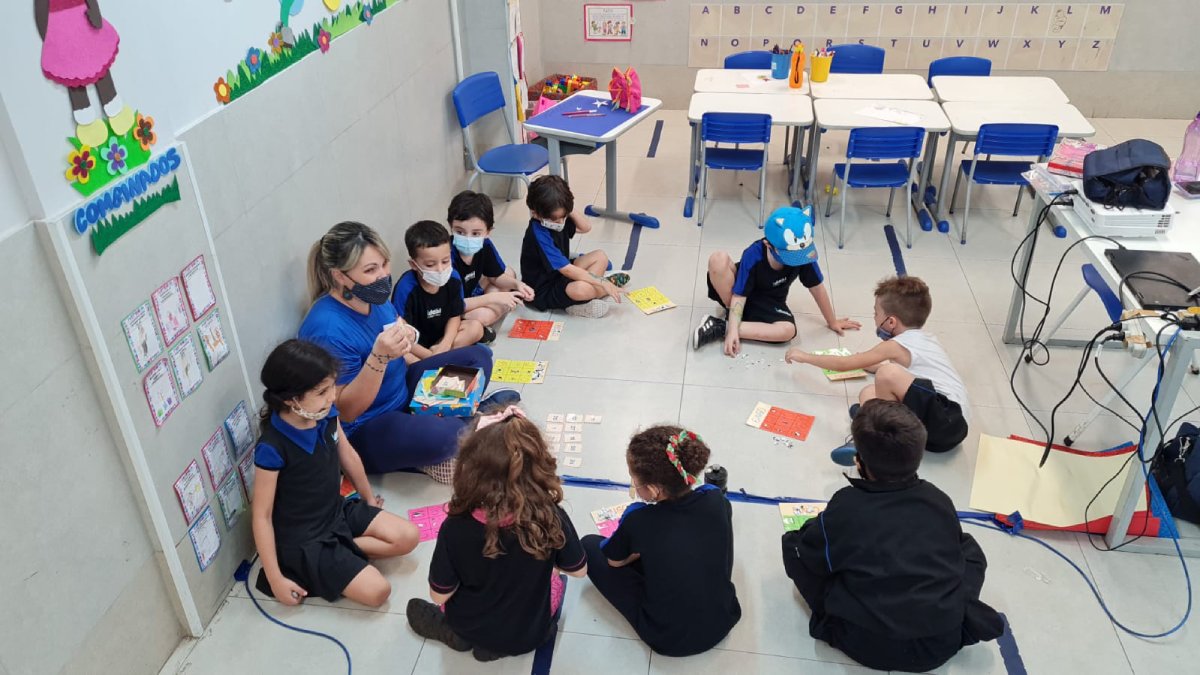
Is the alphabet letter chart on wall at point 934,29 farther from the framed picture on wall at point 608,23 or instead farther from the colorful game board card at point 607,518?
the colorful game board card at point 607,518

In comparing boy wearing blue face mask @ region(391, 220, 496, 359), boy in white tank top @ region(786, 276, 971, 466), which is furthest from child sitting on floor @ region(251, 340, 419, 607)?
boy in white tank top @ region(786, 276, 971, 466)

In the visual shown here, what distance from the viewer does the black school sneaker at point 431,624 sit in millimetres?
2871

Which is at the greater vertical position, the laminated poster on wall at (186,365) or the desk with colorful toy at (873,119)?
the laminated poster on wall at (186,365)

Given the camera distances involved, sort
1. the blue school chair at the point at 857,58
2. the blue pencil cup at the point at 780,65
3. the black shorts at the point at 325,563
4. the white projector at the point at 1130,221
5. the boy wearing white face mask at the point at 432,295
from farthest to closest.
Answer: the blue school chair at the point at 857,58
the blue pencil cup at the point at 780,65
the boy wearing white face mask at the point at 432,295
the white projector at the point at 1130,221
the black shorts at the point at 325,563

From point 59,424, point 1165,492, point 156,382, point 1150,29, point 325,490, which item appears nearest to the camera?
point 59,424

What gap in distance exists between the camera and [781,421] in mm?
3965

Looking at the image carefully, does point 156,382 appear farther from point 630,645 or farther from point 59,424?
point 630,645

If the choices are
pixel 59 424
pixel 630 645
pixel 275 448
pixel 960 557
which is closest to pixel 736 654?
pixel 630 645

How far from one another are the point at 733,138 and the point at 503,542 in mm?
3893

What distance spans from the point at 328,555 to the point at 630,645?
1.14m

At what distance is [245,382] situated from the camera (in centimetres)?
316

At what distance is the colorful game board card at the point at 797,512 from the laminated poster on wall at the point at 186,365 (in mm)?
2287

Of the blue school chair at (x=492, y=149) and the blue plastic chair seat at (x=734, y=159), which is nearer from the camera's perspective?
the blue school chair at (x=492, y=149)

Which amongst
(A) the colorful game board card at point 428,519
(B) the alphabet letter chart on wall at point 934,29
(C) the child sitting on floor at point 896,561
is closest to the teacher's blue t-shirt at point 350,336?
(A) the colorful game board card at point 428,519
